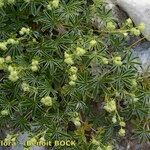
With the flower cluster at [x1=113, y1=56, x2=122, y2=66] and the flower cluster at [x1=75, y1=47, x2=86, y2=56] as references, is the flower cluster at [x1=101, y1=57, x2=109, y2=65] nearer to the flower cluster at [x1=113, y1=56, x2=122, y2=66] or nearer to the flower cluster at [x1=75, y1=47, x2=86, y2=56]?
the flower cluster at [x1=113, y1=56, x2=122, y2=66]

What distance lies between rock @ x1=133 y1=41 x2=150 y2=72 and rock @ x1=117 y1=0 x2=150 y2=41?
8 centimetres

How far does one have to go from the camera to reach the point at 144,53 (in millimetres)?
3477

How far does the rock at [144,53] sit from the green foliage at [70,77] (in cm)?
13

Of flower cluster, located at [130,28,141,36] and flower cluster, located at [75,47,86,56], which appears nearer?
flower cluster, located at [75,47,86,56]

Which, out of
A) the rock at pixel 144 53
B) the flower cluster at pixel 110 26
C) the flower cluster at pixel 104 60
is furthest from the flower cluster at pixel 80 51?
the rock at pixel 144 53

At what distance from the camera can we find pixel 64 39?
10.4ft

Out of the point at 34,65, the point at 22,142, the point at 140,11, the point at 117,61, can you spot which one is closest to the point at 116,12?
the point at 140,11

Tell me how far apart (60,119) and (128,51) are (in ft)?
2.17

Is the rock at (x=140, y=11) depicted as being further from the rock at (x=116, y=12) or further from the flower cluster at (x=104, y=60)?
the flower cluster at (x=104, y=60)

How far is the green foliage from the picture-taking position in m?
3.08

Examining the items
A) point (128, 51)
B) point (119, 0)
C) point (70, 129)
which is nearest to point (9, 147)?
point (70, 129)

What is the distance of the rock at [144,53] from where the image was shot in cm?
343

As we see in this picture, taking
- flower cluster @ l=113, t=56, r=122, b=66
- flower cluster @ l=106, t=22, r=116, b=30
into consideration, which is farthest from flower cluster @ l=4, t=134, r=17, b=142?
flower cluster @ l=106, t=22, r=116, b=30

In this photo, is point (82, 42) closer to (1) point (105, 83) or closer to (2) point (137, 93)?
(1) point (105, 83)
